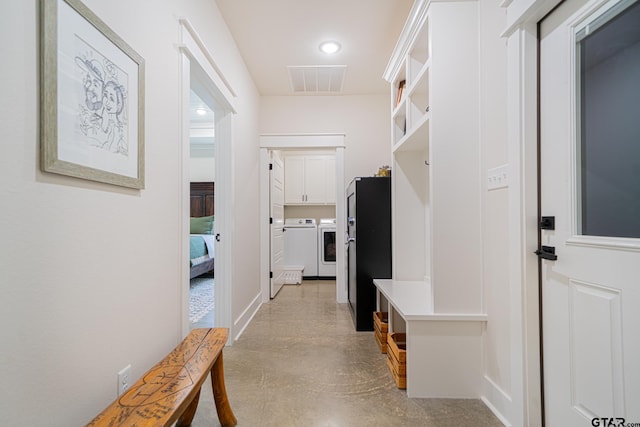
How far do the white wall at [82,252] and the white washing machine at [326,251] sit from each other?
149 inches

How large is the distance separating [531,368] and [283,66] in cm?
310

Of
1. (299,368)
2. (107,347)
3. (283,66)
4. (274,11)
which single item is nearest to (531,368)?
(299,368)

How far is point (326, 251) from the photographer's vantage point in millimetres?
5203

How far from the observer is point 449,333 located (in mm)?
1691

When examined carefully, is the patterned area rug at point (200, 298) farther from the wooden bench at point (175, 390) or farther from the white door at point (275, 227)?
the wooden bench at point (175, 390)

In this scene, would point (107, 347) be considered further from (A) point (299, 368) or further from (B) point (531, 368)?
(B) point (531, 368)

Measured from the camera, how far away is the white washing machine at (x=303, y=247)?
5227 mm

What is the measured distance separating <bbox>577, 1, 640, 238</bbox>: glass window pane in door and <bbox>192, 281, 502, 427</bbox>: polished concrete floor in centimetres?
117

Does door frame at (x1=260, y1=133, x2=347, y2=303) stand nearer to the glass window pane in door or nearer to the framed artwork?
the framed artwork

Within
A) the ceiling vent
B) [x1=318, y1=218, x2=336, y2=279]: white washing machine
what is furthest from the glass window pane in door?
[x1=318, y1=218, x2=336, y2=279]: white washing machine

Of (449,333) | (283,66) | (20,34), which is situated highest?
(283,66)

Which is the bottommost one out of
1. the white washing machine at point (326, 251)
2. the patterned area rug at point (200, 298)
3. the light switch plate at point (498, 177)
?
the patterned area rug at point (200, 298)

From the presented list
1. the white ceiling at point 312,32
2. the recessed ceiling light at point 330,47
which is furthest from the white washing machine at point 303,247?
the recessed ceiling light at point 330,47

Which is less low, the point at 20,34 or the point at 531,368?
the point at 20,34
